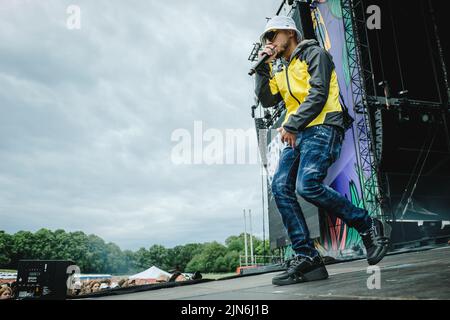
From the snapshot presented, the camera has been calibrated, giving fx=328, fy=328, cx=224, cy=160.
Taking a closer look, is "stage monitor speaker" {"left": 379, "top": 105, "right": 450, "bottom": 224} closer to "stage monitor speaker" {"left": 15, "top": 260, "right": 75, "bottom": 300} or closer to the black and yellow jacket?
the black and yellow jacket

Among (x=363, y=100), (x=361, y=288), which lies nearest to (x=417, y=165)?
(x=363, y=100)

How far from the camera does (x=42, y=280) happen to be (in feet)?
9.75

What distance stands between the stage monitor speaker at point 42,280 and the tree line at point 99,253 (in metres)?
54.3

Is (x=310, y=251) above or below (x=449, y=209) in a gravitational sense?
below

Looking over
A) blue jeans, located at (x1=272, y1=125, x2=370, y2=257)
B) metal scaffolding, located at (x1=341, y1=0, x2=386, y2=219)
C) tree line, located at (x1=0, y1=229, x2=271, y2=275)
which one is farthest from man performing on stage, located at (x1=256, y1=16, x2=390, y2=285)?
tree line, located at (x1=0, y1=229, x2=271, y2=275)

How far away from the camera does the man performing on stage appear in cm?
212

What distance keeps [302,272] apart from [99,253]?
76.8m

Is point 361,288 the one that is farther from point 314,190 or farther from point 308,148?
point 308,148

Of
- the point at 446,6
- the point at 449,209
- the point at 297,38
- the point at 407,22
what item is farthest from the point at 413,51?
the point at 297,38

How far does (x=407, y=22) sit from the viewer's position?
12.2 meters

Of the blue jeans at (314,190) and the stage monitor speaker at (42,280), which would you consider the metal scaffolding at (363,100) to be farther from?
the stage monitor speaker at (42,280)

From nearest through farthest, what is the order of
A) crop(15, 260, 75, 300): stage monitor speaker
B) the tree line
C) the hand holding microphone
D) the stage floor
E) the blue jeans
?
the stage floor → the blue jeans → the hand holding microphone → crop(15, 260, 75, 300): stage monitor speaker → the tree line
